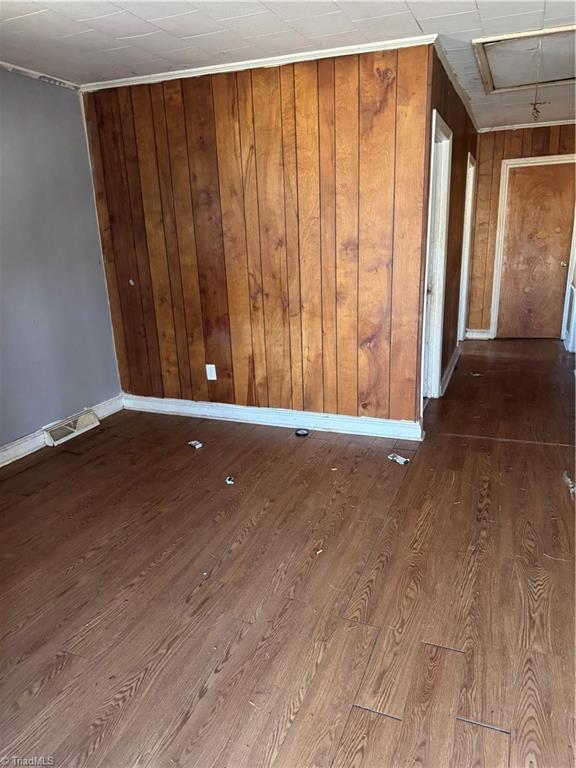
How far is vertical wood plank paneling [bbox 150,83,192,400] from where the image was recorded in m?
3.46

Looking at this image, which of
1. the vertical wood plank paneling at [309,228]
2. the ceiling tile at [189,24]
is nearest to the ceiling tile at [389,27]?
the vertical wood plank paneling at [309,228]

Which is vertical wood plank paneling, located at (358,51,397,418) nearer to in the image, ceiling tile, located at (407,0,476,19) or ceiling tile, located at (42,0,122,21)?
ceiling tile, located at (407,0,476,19)

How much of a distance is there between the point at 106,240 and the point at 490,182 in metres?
4.30

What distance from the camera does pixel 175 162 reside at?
3514 millimetres

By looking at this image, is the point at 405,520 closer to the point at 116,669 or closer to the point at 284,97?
the point at 116,669

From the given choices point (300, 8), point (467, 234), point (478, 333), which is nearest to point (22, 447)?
point (300, 8)

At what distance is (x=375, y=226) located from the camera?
10.4 feet

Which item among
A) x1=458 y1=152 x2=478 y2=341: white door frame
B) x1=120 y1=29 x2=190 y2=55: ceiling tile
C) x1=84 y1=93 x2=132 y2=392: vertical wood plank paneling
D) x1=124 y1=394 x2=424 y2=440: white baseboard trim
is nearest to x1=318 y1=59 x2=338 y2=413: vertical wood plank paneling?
x1=124 y1=394 x2=424 y2=440: white baseboard trim

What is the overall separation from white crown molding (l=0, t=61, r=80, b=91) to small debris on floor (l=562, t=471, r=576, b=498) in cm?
396

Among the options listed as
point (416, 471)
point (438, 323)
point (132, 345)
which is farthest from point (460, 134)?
point (132, 345)

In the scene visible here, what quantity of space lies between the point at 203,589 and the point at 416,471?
1.46m

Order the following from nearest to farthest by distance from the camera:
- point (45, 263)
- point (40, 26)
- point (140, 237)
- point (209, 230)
Answer: point (40, 26)
point (45, 263)
point (209, 230)
point (140, 237)

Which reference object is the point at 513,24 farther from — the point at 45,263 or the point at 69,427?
the point at 69,427

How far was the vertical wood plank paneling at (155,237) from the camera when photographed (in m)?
3.51
